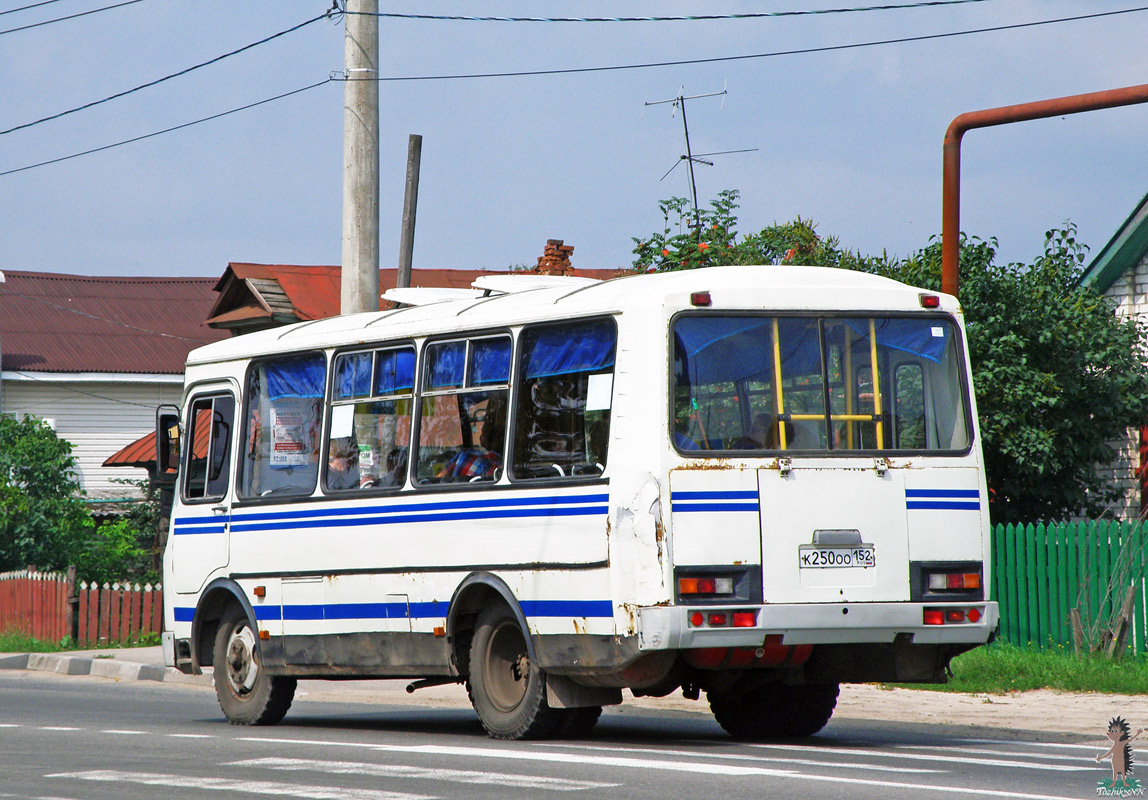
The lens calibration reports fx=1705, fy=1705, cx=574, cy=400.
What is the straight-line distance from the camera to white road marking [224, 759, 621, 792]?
27.3 feet

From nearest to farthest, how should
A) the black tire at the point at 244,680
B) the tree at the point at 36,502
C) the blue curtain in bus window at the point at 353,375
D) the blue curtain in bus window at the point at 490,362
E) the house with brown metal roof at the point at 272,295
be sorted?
the blue curtain in bus window at the point at 490,362 < the blue curtain in bus window at the point at 353,375 < the black tire at the point at 244,680 < the tree at the point at 36,502 < the house with brown metal roof at the point at 272,295

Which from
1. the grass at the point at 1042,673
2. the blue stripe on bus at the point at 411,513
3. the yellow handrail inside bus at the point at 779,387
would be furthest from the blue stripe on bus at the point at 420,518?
the grass at the point at 1042,673

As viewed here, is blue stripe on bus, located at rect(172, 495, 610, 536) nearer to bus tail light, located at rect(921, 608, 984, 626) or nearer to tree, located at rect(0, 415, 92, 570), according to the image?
bus tail light, located at rect(921, 608, 984, 626)

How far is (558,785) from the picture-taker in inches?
328

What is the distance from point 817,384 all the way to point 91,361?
35472 millimetres

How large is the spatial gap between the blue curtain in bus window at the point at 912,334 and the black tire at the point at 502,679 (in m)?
2.88

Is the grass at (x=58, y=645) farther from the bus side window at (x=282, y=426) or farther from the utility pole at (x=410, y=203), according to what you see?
the bus side window at (x=282, y=426)

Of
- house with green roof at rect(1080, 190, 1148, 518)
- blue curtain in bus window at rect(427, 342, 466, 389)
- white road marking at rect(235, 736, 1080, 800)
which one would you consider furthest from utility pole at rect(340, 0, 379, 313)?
house with green roof at rect(1080, 190, 1148, 518)

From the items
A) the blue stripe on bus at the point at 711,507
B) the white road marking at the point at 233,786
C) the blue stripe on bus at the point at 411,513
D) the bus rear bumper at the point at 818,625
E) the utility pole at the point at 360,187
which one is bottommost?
the white road marking at the point at 233,786

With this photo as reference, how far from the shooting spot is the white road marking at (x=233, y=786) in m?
8.01

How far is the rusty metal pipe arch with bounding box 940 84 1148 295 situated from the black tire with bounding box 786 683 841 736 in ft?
15.7

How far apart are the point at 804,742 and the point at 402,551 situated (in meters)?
2.95

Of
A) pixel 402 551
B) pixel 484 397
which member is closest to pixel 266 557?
pixel 402 551

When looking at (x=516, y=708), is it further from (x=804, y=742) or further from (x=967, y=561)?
(x=967, y=561)
